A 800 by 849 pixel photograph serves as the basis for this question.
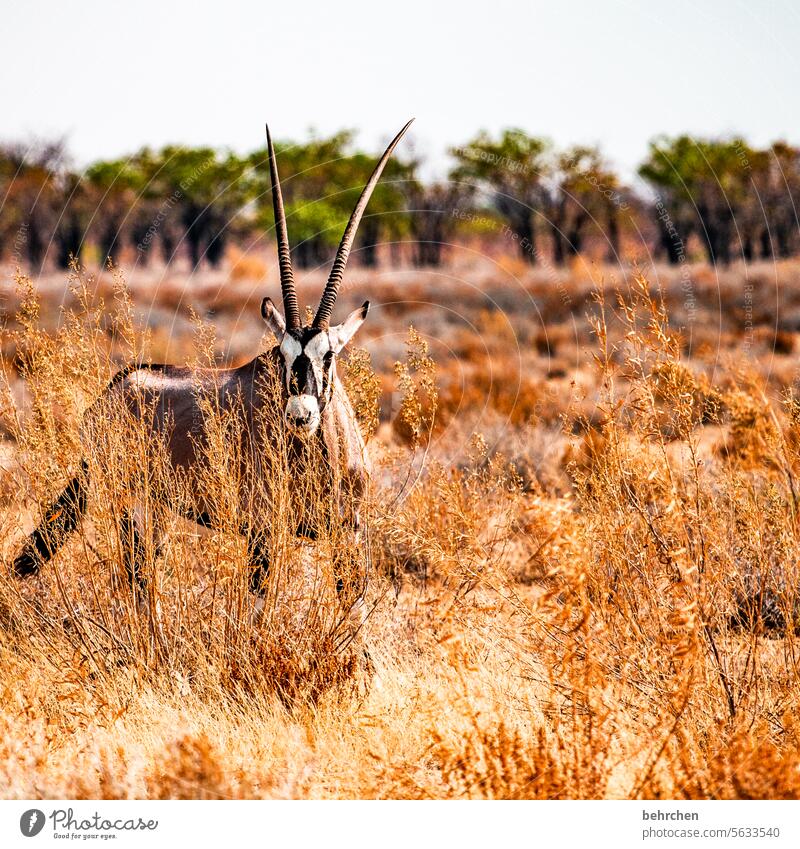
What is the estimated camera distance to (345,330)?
5543mm

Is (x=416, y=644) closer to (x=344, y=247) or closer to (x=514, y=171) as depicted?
(x=344, y=247)

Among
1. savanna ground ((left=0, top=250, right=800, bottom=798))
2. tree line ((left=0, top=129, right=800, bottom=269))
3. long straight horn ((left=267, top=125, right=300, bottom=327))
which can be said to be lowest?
savanna ground ((left=0, top=250, right=800, bottom=798))

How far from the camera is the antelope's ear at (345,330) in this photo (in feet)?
17.6

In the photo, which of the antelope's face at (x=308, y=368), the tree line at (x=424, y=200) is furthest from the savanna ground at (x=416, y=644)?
the tree line at (x=424, y=200)

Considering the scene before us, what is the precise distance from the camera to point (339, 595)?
4.73 meters

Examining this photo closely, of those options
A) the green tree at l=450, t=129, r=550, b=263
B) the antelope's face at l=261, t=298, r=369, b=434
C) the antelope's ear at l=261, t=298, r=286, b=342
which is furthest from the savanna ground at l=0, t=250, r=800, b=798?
the green tree at l=450, t=129, r=550, b=263

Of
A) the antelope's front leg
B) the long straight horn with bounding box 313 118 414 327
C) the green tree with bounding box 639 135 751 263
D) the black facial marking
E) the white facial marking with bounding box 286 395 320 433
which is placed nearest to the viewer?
the antelope's front leg

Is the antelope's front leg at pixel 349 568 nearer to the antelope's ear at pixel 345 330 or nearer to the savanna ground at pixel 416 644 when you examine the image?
the savanna ground at pixel 416 644

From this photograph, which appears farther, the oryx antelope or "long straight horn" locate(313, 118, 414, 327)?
"long straight horn" locate(313, 118, 414, 327)

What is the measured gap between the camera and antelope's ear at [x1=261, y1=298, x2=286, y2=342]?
551 cm

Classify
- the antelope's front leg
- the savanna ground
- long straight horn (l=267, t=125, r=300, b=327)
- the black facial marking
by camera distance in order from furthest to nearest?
long straight horn (l=267, t=125, r=300, b=327) < the black facial marking < the antelope's front leg < the savanna ground

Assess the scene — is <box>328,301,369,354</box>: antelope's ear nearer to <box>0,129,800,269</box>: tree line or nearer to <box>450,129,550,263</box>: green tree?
<box>0,129,800,269</box>: tree line
